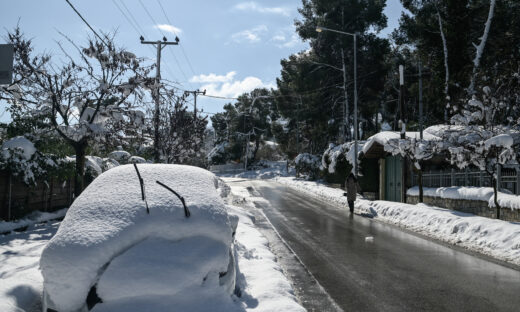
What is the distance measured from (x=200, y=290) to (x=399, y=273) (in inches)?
185

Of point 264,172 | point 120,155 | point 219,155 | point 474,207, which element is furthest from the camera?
point 219,155

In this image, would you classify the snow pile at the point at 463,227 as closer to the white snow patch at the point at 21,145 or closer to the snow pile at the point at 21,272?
the snow pile at the point at 21,272

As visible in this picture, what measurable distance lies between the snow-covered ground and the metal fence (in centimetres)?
842

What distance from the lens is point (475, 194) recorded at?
12289 mm

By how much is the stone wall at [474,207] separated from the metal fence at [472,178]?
854mm

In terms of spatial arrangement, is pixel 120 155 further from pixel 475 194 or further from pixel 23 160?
pixel 475 194

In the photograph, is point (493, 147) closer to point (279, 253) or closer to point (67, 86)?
point (279, 253)

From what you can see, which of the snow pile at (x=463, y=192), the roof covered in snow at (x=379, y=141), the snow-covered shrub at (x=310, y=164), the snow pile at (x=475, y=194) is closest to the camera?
the snow pile at (x=475, y=194)

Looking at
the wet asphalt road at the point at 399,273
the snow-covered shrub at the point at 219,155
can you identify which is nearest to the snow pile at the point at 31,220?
the wet asphalt road at the point at 399,273

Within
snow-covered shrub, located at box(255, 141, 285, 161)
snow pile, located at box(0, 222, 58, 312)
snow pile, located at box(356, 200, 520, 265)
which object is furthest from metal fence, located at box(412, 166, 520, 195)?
snow-covered shrub, located at box(255, 141, 285, 161)

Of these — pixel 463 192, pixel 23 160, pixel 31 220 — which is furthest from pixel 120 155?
pixel 463 192

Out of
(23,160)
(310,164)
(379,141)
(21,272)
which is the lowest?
(21,272)

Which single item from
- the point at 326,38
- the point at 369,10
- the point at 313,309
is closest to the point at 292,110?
the point at 326,38

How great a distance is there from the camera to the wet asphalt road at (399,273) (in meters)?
5.14
